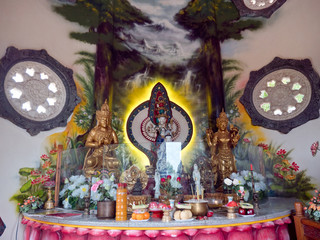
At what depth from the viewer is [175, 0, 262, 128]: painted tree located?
7.75m

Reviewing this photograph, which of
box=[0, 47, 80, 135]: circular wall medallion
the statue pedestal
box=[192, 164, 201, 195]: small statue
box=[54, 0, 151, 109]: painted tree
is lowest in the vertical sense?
the statue pedestal

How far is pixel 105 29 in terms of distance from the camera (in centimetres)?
768

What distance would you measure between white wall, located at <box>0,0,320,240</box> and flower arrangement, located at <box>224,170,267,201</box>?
2634 mm

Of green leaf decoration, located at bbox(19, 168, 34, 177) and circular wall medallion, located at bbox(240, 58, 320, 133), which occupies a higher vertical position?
circular wall medallion, located at bbox(240, 58, 320, 133)

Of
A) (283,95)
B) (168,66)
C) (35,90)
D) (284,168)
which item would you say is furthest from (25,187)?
(283,95)

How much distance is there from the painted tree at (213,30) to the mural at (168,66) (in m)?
0.03

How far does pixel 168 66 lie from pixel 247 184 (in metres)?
5.45

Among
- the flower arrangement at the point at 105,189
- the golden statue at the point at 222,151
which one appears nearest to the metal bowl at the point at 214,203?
the golden statue at the point at 222,151

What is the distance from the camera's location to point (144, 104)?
809cm

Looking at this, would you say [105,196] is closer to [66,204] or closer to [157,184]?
[157,184]

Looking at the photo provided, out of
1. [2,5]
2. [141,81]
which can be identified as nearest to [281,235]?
[141,81]

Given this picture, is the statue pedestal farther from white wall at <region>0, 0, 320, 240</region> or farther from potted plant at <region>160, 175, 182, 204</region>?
white wall at <region>0, 0, 320, 240</region>

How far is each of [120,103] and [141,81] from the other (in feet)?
3.56

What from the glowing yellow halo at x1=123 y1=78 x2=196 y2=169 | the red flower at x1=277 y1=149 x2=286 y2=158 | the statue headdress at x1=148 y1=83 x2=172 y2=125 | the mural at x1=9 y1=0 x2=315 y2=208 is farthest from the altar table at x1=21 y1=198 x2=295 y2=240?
the statue headdress at x1=148 y1=83 x2=172 y2=125
